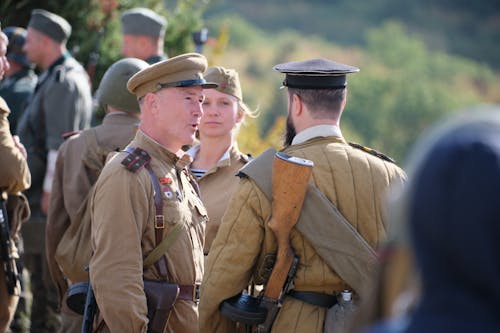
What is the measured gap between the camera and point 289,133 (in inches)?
181

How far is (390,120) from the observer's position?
138 feet

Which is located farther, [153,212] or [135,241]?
[153,212]

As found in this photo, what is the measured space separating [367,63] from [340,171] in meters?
54.2

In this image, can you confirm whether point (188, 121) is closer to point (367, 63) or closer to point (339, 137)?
point (339, 137)

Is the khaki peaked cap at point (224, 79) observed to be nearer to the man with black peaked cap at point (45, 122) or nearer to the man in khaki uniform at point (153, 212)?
the man in khaki uniform at point (153, 212)

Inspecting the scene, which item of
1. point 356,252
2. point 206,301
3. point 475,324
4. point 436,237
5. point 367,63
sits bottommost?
point 367,63

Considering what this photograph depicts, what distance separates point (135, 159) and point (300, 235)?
0.80 m

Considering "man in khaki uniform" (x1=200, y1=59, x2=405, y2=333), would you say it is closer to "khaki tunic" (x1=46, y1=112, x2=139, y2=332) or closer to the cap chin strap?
the cap chin strap

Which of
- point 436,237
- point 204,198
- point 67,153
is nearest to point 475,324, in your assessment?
point 436,237

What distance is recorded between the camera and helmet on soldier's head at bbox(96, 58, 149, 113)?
19.2 ft

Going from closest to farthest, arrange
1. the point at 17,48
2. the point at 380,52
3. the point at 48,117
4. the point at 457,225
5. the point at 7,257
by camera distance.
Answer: the point at 457,225 → the point at 7,257 → the point at 48,117 → the point at 17,48 → the point at 380,52

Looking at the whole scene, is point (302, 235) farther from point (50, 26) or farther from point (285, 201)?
point (50, 26)

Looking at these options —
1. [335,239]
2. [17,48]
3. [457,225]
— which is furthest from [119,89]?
[457,225]

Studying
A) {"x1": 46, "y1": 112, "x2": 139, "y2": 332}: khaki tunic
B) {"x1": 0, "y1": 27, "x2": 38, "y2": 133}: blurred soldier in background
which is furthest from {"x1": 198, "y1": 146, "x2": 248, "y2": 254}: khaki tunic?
{"x1": 0, "y1": 27, "x2": 38, "y2": 133}: blurred soldier in background
